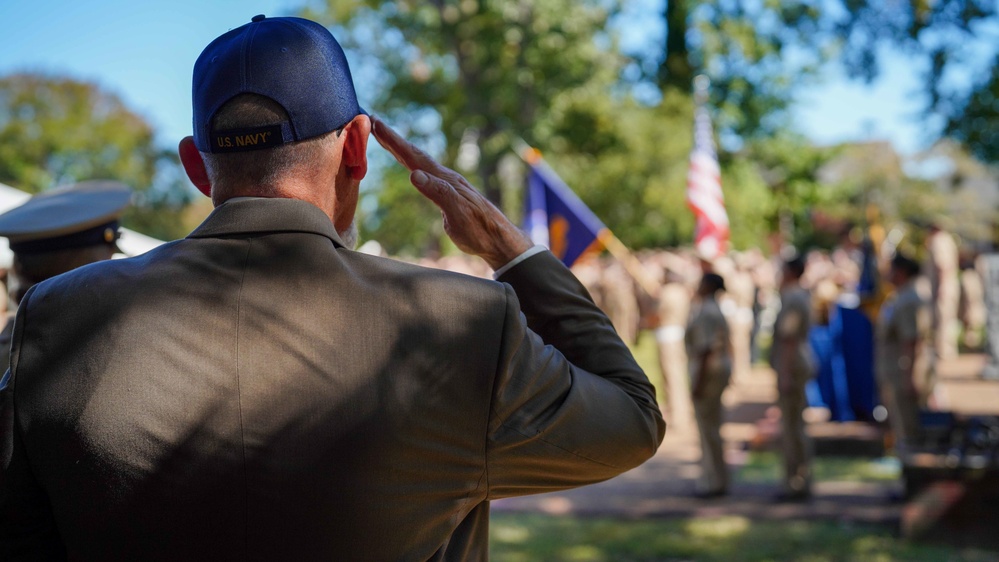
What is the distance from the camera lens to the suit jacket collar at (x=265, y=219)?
138 centimetres

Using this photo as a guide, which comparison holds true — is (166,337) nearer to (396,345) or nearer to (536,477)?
(396,345)

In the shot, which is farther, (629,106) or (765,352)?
(629,106)

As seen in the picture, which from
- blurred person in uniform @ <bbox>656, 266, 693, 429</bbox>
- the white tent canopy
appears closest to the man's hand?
the white tent canopy

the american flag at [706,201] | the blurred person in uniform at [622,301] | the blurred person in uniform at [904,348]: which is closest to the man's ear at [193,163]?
the blurred person in uniform at [904,348]

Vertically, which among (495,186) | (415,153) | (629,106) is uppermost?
(629,106)

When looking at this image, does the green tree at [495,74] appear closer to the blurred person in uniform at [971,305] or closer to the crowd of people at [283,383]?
the blurred person in uniform at [971,305]

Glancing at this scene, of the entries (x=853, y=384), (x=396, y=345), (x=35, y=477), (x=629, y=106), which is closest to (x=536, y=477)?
(x=396, y=345)

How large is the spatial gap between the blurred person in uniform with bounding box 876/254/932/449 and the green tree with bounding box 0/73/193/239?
36.3 m

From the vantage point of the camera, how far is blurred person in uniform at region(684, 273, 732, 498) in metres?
8.70

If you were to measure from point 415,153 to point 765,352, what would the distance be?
69.5 feet

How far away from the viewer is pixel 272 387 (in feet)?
4.20

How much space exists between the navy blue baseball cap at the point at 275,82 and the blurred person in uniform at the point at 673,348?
1147cm

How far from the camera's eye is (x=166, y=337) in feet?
4.26

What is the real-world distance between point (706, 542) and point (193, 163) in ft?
20.7
